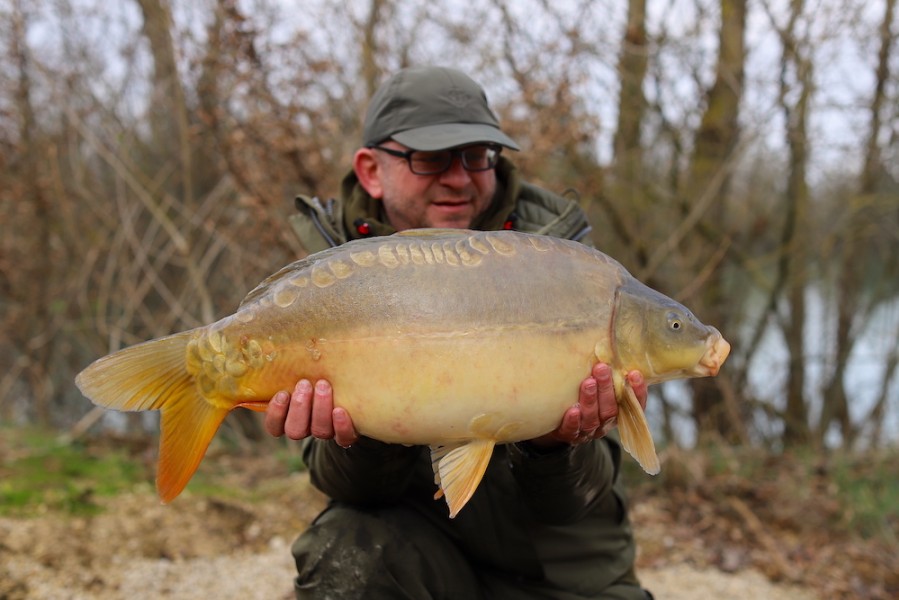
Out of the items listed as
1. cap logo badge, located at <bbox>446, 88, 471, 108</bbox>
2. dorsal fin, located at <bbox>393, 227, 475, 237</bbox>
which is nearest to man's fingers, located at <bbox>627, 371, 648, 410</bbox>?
dorsal fin, located at <bbox>393, 227, 475, 237</bbox>

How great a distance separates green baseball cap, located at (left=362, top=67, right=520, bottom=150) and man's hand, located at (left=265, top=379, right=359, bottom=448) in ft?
2.16

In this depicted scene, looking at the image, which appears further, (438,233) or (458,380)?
(438,233)

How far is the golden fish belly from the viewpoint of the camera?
127 centimetres

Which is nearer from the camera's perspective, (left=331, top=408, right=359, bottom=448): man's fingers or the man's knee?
(left=331, top=408, right=359, bottom=448): man's fingers

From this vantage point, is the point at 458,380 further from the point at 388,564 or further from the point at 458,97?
the point at 458,97

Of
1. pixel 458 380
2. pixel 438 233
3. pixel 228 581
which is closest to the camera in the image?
pixel 458 380

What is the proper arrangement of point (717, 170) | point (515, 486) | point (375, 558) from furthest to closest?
point (717, 170) → point (515, 486) → point (375, 558)

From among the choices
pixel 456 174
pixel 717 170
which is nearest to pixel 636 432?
pixel 456 174

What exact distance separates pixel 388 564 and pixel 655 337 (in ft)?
2.36

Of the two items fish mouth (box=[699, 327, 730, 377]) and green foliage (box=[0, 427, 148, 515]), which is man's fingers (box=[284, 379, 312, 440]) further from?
green foliage (box=[0, 427, 148, 515])

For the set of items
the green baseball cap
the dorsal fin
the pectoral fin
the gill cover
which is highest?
the green baseball cap

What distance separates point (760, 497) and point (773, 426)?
5.54 ft

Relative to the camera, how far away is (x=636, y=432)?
1.34 metres

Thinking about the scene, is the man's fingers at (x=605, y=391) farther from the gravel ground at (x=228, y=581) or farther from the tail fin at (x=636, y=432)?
the gravel ground at (x=228, y=581)
